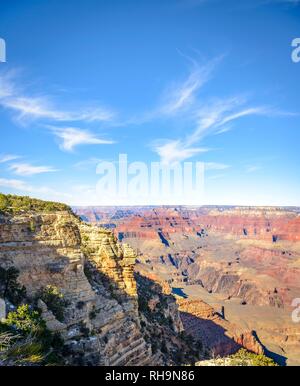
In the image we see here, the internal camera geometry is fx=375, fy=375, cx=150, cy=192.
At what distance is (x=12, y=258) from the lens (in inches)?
723

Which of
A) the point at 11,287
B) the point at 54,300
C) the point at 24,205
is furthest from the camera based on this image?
the point at 24,205

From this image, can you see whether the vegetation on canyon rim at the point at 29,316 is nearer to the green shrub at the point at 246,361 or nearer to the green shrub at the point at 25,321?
the green shrub at the point at 25,321

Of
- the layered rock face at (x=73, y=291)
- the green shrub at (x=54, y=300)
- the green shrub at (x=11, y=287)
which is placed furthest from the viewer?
the green shrub at (x=54, y=300)

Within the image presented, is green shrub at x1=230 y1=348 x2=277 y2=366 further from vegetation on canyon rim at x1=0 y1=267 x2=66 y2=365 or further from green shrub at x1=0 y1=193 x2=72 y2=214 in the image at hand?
green shrub at x1=0 y1=193 x2=72 y2=214

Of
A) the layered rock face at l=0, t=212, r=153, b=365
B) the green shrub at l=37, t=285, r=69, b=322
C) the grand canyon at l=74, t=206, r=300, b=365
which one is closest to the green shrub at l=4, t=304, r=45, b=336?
the layered rock face at l=0, t=212, r=153, b=365

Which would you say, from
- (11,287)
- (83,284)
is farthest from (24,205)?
(11,287)

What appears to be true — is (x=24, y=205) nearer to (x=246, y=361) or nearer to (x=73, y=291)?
(x=73, y=291)

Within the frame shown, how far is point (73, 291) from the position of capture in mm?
20266

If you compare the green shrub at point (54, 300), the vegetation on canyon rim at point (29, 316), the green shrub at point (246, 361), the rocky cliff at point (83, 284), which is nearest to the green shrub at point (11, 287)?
the vegetation on canyon rim at point (29, 316)

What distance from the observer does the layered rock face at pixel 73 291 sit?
18281mm

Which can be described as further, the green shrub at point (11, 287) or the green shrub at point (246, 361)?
the green shrub at point (11, 287)

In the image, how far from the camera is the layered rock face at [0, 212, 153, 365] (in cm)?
1828
